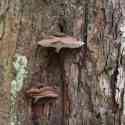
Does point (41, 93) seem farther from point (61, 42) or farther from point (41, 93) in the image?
point (61, 42)

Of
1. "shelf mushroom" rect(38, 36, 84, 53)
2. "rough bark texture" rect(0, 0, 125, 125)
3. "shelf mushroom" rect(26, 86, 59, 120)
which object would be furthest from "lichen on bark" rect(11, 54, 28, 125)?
"shelf mushroom" rect(38, 36, 84, 53)

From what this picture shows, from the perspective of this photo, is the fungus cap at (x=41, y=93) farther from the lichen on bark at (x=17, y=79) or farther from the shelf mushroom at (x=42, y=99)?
the lichen on bark at (x=17, y=79)

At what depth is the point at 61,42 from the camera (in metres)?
2.76

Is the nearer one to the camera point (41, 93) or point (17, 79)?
point (41, 93)

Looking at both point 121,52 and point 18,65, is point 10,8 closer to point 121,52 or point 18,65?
point 18,65

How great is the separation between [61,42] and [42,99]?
0.47 m

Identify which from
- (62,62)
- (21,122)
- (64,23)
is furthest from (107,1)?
(21,122)

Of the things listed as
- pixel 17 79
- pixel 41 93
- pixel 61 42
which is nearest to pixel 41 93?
pixel 41 93

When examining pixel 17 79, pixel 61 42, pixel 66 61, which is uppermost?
pixel 61 42

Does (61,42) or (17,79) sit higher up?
(61,42)

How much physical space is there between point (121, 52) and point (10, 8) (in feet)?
3.12

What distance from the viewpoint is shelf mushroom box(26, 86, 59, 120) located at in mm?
2766

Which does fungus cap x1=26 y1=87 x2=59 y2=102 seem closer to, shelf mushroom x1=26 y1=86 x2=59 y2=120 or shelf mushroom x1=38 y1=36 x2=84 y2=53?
shelf mushroom x1=26 y1=86 x2=59 y2=120

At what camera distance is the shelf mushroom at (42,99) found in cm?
277
